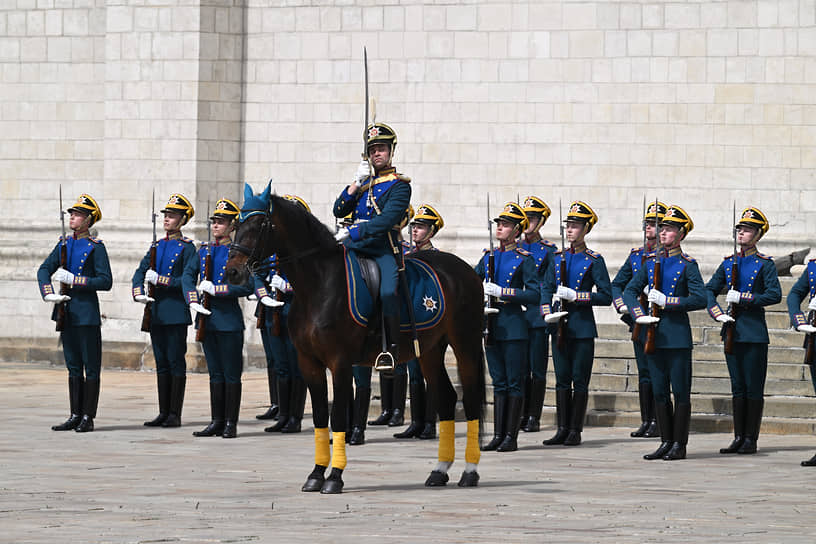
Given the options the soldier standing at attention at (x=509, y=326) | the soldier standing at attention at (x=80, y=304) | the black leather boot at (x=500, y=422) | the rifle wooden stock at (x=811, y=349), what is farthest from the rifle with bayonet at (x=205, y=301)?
the rifle wooden stock at (x=811, y=349)

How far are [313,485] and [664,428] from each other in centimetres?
334

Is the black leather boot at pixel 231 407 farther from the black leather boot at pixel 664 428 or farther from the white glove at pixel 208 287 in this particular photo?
the black leather boot at pixel 664 428

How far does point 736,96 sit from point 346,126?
479cm

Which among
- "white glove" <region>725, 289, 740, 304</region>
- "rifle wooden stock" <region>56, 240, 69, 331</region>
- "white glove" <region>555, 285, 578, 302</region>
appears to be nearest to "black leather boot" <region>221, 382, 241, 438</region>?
"rifle wooden stock" <region>56, 240, 69, 331</region>

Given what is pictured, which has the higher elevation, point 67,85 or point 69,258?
point 67,85

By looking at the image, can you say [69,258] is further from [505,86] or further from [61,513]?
[505,86]

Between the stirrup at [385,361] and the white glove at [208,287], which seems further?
the white glove at [208,287]

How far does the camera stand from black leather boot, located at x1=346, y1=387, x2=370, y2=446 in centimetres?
1278

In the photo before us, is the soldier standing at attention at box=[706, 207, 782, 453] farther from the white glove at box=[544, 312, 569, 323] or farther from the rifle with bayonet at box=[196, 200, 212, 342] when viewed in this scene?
the rifle with bayonet at box=[196, 200, 212, 342]

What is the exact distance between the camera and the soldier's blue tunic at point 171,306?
13.8 metres

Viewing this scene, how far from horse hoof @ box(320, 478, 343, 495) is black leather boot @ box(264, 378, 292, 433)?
3.91 meters

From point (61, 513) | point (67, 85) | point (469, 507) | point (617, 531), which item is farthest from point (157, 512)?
point (67, 85)

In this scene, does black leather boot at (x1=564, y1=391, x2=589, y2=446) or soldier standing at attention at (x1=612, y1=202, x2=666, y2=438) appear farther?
black leather boot at (x1=564, y1=391, x2=589, y2=446)

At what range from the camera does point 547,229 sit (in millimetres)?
19391
